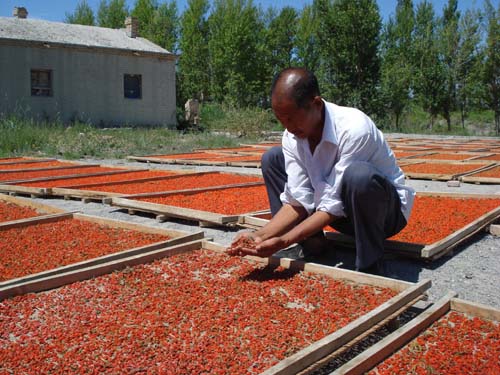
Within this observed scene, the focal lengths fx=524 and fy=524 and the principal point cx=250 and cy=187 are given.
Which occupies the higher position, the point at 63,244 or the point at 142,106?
the point at 142,106

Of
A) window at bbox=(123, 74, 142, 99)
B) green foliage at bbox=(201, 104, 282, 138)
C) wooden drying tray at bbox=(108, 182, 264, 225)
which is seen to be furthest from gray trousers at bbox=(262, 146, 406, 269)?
window at bbox=(123, 74, 142, 99)

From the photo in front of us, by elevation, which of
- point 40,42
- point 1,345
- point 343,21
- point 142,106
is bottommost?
point 1,345

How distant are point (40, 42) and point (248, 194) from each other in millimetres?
13848

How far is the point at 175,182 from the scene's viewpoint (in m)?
6.66

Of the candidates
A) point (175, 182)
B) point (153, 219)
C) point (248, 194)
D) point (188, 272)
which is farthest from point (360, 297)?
point (175, 182)

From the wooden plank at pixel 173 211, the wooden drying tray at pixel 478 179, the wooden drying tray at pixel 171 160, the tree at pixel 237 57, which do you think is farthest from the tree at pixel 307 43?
the wooden plank at pixel 173 211

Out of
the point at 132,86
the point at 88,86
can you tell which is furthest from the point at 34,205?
the point at 132,86

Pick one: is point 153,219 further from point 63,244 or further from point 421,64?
point 421,64

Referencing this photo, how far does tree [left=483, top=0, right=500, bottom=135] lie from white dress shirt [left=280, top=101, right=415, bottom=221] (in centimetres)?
2131

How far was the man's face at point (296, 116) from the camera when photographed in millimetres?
2461

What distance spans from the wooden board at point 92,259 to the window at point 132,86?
1566cm

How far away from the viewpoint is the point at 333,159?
9.24 ft

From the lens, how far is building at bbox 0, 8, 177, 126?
16.6 m

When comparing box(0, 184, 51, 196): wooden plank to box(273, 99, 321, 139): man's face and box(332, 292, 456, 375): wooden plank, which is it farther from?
box(332, 292, 456, 375): wooden plank
